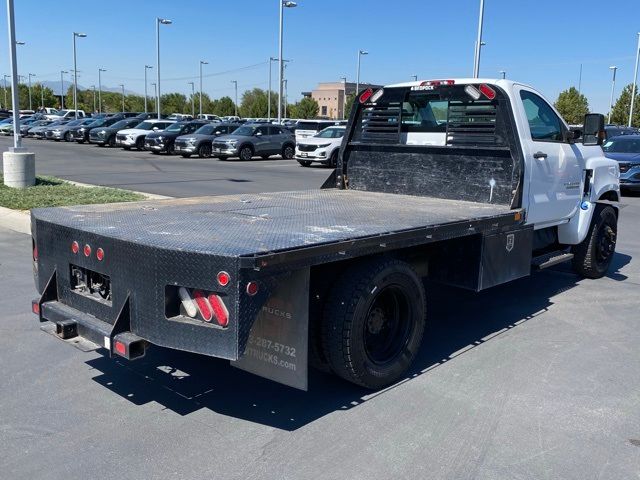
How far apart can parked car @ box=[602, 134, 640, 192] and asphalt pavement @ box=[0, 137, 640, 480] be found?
12536 millimetres

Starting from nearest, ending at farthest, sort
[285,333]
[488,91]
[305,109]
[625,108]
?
[285,333], [488,91], [625,108], [305,109]

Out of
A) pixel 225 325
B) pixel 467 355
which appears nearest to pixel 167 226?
pixel 225 325

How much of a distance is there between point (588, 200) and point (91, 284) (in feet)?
18.2

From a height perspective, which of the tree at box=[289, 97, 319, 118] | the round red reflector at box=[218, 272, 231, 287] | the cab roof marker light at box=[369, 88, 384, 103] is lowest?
the round red reflector at box=[218, 272, 231, 287]

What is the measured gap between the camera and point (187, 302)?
352cm

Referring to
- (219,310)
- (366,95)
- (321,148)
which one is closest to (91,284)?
(219,310)

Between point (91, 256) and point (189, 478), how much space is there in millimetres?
1514

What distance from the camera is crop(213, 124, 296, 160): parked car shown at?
29.0 m

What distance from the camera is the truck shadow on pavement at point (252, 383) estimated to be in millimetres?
4145

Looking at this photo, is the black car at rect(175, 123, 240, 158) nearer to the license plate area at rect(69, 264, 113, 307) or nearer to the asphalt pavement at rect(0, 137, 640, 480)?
→ the asphalt pavement at rect(0, 137, 640, 480)

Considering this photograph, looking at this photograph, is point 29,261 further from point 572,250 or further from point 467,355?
point 572,250

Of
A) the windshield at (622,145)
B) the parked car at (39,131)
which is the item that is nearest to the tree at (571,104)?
the windshield at (622,145)

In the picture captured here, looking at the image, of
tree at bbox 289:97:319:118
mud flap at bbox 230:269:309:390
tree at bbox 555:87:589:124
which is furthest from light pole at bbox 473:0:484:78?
tree at bbox 289:97:319:118

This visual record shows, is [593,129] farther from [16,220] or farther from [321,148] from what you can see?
[321,148]
